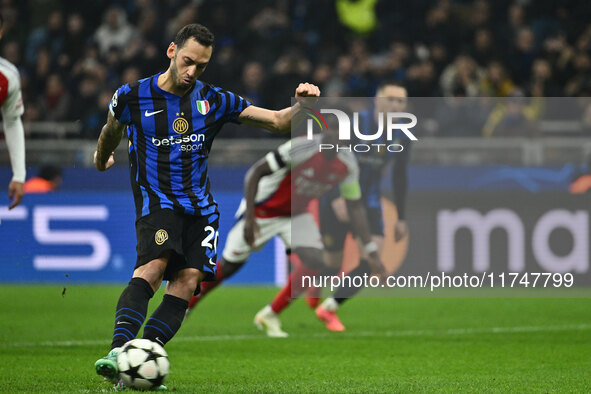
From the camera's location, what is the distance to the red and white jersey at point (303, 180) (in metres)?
8.56

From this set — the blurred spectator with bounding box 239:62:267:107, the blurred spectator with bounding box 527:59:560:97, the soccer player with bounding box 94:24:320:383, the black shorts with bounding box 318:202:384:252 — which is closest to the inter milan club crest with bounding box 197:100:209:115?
the soccer player with bounding box 94:24:320:383

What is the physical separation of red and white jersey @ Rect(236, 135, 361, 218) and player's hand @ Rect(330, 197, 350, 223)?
0.83 m

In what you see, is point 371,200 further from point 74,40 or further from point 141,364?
point 74,40

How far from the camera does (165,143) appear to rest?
511cm

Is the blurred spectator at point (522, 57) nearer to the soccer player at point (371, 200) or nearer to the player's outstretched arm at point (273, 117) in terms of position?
the soccer player at point (371, 200)

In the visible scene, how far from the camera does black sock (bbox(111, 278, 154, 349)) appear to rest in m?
4.83

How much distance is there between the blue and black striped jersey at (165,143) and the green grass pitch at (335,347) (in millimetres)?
946

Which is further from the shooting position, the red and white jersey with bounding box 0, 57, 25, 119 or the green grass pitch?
the red and white jersey with bounding box 0, 57, 25, 119

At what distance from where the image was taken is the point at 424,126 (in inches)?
486

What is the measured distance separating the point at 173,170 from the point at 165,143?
0.46 feet

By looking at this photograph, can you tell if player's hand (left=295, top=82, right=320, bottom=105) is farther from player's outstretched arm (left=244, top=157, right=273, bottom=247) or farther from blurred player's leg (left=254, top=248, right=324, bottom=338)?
blurred player's leg (left=254, top=248, right=324, bottom=338)

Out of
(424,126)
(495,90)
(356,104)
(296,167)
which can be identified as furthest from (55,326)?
(495,90)

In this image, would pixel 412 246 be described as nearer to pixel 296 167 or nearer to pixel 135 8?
pixel 296 167

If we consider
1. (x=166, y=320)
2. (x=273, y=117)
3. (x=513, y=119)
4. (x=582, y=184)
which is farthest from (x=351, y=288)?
(x=513, y=119)
